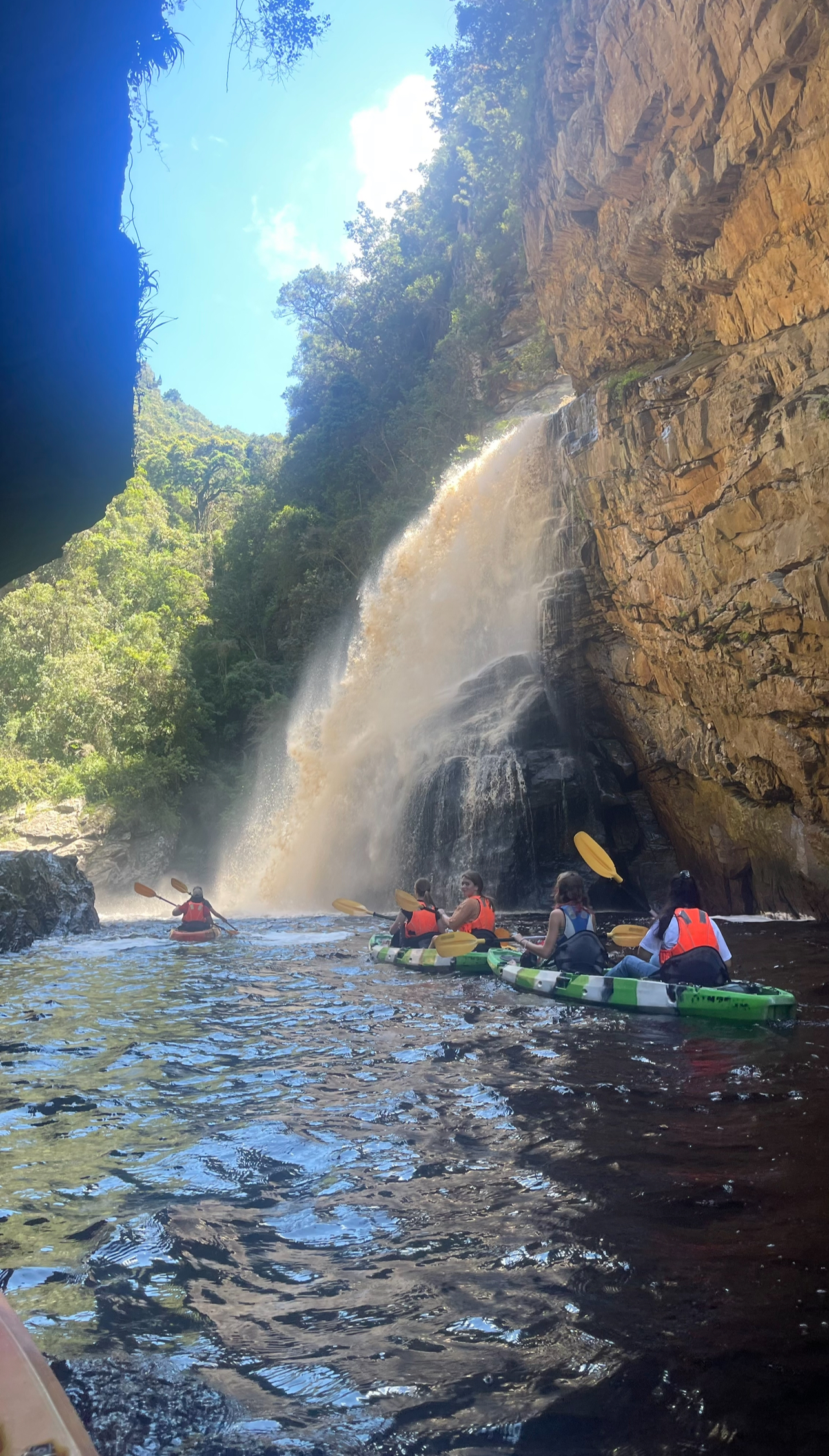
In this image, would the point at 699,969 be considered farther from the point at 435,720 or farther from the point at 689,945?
the point at 435,720

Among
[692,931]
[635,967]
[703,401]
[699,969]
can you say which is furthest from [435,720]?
[699,969]

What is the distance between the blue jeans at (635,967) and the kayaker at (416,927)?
10.5 feet

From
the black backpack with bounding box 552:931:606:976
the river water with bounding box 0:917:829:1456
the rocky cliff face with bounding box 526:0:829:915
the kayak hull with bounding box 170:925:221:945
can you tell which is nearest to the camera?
the river water with bounding box 0:917:829:1456

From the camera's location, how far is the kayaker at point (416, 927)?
10594 millimetres

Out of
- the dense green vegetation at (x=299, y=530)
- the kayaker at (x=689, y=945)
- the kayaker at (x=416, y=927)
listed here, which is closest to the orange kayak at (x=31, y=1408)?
the kayaker at (x=689, y=945)

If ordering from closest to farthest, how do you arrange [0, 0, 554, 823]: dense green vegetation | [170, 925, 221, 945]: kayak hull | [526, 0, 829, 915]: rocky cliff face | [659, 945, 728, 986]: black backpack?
[659, 945, 728, 986]: black backpack
[526, 0, 829, 915]: rocky cliff face
[170, 925, 221, 945]: kayak hull
[0, 0, 554, 823]: dense green vegetation

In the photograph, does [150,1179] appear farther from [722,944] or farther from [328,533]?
[328,533]

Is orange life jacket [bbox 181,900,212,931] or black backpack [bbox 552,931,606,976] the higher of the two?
black backpack [bbox 552,931,606,976]

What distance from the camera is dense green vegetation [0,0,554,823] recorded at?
83.6 feet

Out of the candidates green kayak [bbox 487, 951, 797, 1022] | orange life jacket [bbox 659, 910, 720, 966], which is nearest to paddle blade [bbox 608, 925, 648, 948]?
green kayak [bbox 487, 951, 797, 1022]

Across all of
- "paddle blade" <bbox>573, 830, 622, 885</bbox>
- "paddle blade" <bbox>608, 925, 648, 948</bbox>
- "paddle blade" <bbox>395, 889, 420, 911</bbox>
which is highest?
"paddle blade" <bbox>573, 830, 622, 885</bbox>

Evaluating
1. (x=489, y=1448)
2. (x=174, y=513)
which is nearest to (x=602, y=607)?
(x=489, y=1448)

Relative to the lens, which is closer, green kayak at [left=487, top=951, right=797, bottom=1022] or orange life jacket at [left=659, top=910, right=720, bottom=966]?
green kayak at [left=487, top=951, right=797, bottom=1022]

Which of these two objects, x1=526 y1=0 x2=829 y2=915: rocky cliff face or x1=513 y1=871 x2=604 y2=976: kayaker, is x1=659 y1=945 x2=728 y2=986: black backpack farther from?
x1=526 y1=0 x2=829 y2=915: rocky cliff face
